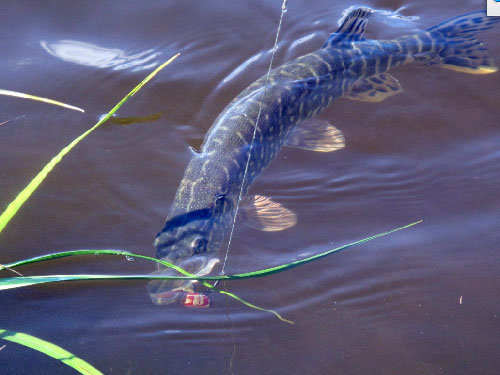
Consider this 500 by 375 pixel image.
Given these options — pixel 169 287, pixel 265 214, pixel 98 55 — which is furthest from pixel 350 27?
pixel 169 287

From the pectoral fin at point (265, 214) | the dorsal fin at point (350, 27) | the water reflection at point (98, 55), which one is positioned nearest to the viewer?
the pectoral fin at point (265, 214)

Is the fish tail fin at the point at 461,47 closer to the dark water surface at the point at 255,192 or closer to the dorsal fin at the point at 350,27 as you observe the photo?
the dark water surface at the point at 255,192

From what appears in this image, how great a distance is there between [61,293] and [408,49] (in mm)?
3516

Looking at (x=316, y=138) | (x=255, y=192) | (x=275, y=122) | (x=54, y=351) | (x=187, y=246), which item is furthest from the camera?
(x=316, y=138)

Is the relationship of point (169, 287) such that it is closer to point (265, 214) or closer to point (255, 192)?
point (265, 214)

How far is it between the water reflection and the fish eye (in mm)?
2109

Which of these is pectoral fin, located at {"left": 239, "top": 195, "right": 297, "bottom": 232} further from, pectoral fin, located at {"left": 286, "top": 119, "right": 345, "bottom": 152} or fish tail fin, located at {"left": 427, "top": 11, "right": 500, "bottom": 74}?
fish tail fin, located at {"left": 427, "top": 11, "right": 500, "bottom": 74}

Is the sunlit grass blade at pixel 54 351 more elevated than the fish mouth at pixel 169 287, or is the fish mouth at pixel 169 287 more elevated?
the sunlit grass blade at pixel 54 351

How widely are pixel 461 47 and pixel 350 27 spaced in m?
1.12

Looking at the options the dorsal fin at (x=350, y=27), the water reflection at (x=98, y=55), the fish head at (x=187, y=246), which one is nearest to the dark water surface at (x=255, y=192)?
the water reflection at (x=98, y=55)

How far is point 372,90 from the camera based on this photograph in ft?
15.1

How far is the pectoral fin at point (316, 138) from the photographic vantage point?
4.16m

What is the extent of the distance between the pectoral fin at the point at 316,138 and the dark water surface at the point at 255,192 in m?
0.07

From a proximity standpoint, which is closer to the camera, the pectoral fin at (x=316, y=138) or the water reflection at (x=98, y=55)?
the pectoral fin at (x=316, y=138)
